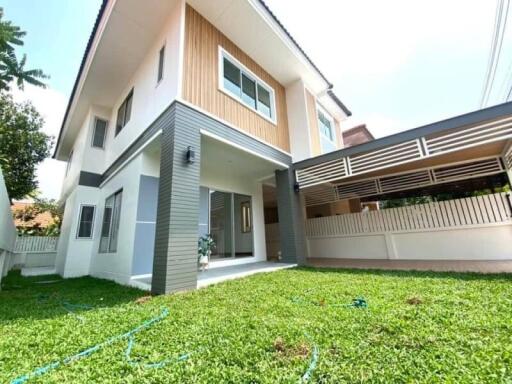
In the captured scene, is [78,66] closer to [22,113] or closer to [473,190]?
[22,113]

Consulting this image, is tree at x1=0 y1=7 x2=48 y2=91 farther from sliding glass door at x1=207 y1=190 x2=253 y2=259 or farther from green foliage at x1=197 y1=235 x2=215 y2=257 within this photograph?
green foliage at x1=197 y1=235 x2=215 y2=257

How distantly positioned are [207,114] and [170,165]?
1546 millimetres

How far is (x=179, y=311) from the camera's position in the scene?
2.82 m

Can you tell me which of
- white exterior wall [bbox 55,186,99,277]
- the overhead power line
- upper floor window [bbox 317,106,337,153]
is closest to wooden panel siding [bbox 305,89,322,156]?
upper floor window [bbox 317,106,337,153]

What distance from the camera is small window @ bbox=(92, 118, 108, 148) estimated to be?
8516 millimetres

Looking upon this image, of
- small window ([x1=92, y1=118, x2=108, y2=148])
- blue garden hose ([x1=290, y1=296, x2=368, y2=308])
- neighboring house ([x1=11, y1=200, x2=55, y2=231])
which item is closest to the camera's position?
blue garden hose ([x1=290, y1=296, x2=368, y2=308])

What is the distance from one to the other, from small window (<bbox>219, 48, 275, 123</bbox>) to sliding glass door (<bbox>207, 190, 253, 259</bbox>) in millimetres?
2897

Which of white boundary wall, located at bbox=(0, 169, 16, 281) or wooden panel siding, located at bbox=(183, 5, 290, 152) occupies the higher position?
wooden panel siding, located at bbox=(183, 5, 290, 152)

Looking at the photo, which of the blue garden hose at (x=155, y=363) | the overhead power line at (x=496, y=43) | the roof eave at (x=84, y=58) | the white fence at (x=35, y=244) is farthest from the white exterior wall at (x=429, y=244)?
the white fence at (x=35, y=244)

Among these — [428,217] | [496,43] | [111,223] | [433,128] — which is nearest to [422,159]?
[433,128]

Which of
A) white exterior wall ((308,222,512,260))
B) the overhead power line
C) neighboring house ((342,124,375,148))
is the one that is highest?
the overhead power line

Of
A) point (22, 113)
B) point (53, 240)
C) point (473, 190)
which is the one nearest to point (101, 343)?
point (473, 190)

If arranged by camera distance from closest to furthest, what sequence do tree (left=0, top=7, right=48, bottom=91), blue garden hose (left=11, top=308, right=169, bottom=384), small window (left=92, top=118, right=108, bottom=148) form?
blue garden hose (left=11, top=308, right=169, bottom=384)
tree (left=0, top=7, right=48, bottom=91)
small window (left=92, top=118, right=108, bottom=148)

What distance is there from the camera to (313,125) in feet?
25.9
